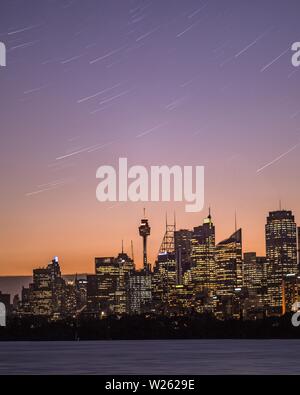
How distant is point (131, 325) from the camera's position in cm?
19488

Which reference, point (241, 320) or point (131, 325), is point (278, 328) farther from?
point (131, 325)
